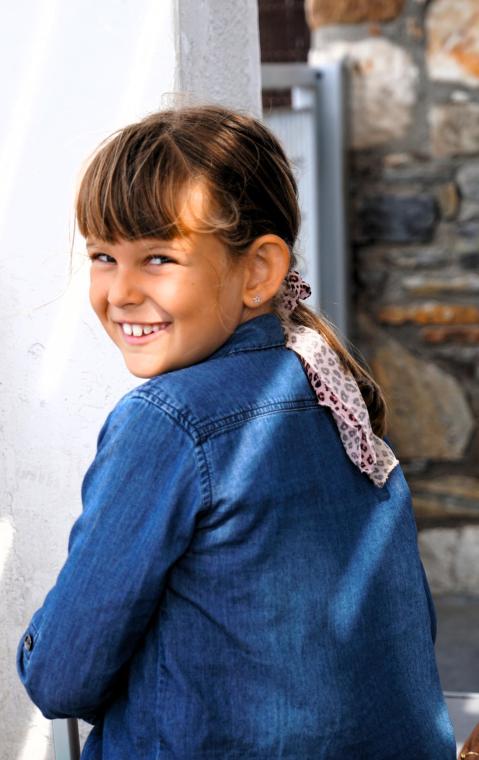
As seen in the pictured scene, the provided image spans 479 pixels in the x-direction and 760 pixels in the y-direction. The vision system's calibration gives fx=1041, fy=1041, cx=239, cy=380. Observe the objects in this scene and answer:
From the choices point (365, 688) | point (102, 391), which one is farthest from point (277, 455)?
A: point (102, 391)

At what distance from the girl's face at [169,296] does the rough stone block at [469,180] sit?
259 centimetres

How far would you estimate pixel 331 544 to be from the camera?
3.84 ft

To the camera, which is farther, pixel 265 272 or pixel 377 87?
pixel 377 87

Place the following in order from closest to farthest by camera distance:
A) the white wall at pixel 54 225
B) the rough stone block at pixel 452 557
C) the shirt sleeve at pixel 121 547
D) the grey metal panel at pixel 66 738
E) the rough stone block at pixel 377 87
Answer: the shirt sleeve at pixel 121 547
the grey metal panel at pixel 66 738
the white wall at pixel 54 225
the rough stone block at pixel 377 87
the rough stone block at pixel 452 557

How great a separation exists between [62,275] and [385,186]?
227 cm

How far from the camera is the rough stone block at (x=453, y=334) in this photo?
12.1 feet

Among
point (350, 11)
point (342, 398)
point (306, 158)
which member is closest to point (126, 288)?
point (342, 398)

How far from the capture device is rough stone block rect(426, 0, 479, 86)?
11.6 ft

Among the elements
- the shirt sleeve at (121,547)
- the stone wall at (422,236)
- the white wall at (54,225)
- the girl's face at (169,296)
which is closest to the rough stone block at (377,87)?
the stone wall at (422,236)

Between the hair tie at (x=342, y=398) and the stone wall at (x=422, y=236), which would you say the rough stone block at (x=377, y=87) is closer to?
the stone wall at (x=422, y=236)

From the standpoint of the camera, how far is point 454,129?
3627mm

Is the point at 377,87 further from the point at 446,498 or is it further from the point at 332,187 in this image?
the point at 446,498

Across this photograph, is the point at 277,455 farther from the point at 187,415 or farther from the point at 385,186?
the point at 385,186

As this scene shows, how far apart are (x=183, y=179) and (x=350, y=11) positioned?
9.00ft
